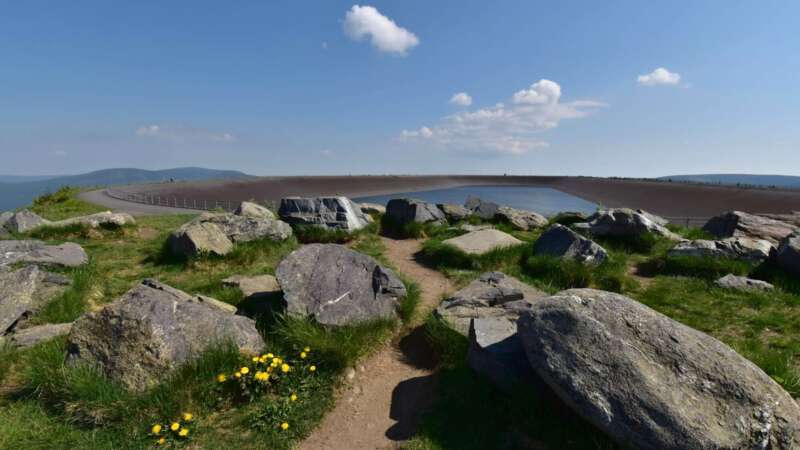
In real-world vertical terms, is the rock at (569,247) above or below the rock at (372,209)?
below

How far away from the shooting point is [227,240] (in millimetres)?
11578

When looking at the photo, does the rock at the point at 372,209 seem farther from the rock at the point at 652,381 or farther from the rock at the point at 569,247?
the rock at the point at 652,381

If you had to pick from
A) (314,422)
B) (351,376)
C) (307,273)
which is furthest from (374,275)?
(314,422)

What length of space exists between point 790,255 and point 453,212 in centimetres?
1176

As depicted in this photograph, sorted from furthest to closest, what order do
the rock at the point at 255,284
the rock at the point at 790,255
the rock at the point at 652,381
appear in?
the rock at the point at 790,255 → the rock at the point at 255,284 → the rock at the point at 652,381

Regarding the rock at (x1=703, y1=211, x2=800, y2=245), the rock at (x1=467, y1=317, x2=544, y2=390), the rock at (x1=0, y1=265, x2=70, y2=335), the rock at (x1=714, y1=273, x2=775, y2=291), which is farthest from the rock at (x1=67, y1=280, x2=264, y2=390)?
the rock at (x1=703, y1=211, x2=800, y2=245)

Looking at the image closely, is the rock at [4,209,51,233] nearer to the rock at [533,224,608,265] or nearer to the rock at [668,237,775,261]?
the rock at [533,224,608,265]

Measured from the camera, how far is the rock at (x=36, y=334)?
5.90 m

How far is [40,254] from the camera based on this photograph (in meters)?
9.48

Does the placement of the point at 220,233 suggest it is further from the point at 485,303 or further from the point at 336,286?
the point at 485,303

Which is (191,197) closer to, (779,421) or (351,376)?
(351,376)

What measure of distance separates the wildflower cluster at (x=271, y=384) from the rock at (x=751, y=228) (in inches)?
583

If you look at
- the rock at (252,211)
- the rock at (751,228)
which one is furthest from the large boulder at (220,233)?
the rock at (751,228)

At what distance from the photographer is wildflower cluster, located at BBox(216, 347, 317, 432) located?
189 inches
